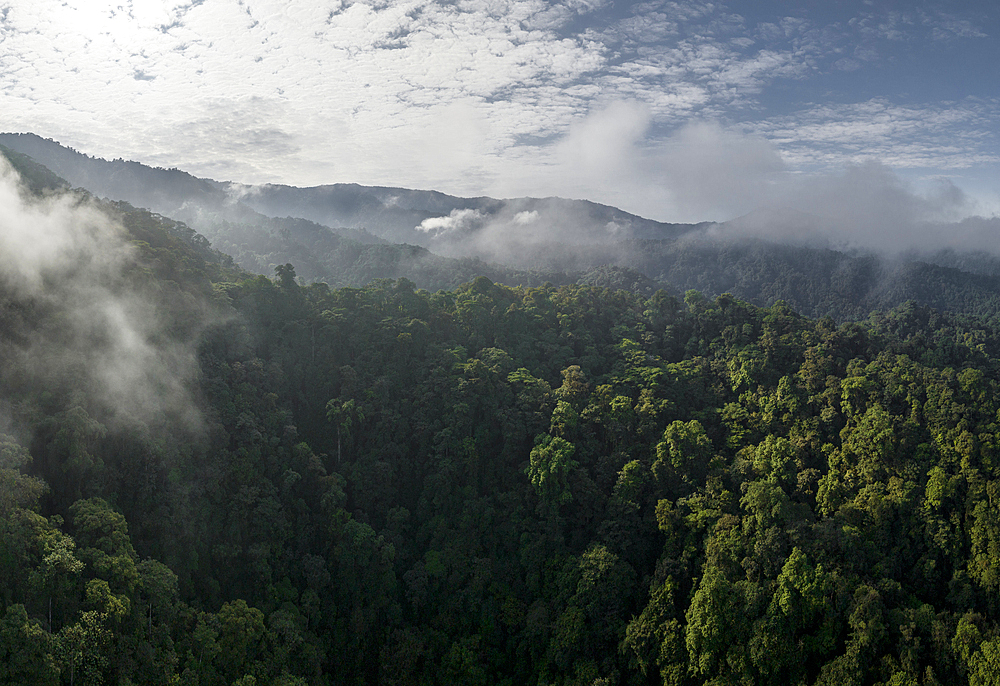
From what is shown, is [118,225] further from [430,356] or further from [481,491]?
[481,491]

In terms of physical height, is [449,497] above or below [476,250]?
below

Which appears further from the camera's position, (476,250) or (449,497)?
(476,250)

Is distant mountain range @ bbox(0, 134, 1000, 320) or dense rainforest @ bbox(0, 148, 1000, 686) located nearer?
dense rainforest @ bbox(0, 148, 1000, 686)

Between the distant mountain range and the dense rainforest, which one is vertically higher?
the distant mountain range

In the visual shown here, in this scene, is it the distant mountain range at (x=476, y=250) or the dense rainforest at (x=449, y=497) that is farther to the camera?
the distant mountain range at (x=476, y=250)
